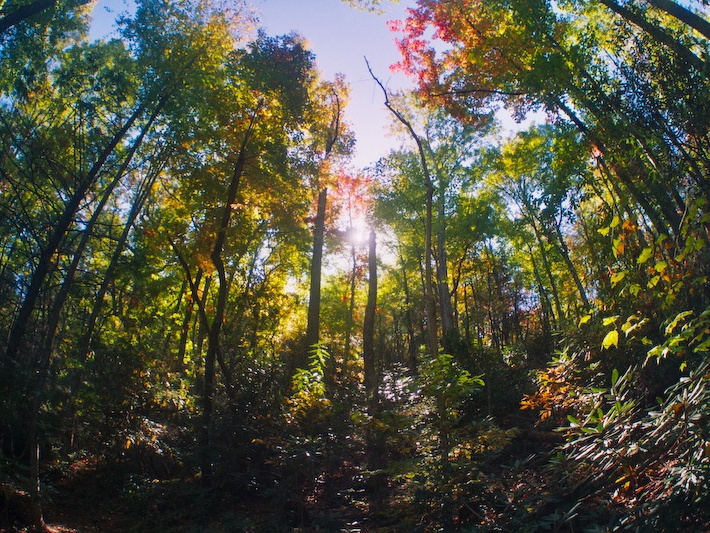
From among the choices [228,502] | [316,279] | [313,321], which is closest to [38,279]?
[228,502]

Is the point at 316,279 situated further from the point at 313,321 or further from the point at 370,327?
the point at 370,327

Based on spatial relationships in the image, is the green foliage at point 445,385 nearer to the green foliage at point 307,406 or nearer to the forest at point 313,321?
the forest at point 313,321

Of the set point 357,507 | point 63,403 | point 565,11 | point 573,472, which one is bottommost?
point 357,507

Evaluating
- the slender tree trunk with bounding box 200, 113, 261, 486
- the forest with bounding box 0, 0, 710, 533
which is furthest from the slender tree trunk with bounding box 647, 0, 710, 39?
the slender tree trunk with bounding box 200, 113, 261, 486

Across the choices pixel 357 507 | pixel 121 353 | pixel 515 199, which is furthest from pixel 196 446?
pixel 515 199

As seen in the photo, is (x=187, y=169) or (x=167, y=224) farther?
(x=167, y=224)

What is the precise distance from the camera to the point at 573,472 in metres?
2.82

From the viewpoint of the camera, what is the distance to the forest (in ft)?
9.70

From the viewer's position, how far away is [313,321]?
11797 millimetres

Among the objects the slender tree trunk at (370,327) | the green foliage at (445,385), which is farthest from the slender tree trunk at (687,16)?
the slender tree trunk at (370,327)

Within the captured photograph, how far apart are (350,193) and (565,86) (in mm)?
10808

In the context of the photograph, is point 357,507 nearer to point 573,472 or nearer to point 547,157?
point 573,472

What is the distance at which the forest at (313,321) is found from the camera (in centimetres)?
296

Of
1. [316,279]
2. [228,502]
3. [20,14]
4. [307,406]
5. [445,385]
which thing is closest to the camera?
[20,14]
